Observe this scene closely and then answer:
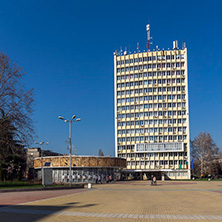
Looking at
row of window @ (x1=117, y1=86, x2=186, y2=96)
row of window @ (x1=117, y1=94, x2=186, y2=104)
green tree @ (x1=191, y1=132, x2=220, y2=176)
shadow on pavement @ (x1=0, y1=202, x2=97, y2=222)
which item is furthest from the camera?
row of window @ (x1=117, y1=86, x2=186, y2=96)

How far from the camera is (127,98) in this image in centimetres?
9988

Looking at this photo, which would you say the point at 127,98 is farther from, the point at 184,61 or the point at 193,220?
the point at 193,220

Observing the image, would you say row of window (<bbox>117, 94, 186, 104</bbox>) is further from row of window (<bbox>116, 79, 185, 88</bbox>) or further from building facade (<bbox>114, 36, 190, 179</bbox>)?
row of window (<bbox>116, 79, 185, 88</bbox>)

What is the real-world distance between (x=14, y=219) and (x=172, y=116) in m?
87.6

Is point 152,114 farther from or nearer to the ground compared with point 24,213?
farther from the ground

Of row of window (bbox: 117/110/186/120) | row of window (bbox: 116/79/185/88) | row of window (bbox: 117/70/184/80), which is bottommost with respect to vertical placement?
row of window (bbox: 117/110/186/120)

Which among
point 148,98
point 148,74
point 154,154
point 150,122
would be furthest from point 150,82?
point 154,154

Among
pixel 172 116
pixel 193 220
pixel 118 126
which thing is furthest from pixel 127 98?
pixel 193 220

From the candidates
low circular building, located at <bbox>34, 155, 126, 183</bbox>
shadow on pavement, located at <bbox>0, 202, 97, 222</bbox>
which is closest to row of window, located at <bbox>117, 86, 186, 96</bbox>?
low circular building, located at <bbox>34, 155, 126, 183</bbox>

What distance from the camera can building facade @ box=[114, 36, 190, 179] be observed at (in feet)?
310

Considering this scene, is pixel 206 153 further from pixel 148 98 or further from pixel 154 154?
pixel 148 98

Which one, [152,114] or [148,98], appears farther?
[148,98]

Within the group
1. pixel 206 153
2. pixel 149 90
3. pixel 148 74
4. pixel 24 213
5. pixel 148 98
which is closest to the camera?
pixel 24 213

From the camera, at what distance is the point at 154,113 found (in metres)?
97.4
